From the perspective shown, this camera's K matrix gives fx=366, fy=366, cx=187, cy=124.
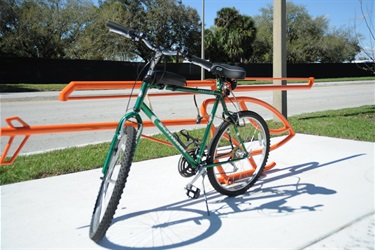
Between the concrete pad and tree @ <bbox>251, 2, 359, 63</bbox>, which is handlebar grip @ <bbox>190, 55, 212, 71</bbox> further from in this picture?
tree @ <bbox>251, 2, 359, 63</bbox>

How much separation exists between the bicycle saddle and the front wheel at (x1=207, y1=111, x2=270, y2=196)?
0.40 meters

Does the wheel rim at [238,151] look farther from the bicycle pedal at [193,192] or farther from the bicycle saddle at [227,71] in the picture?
the bicycle saddle at [227,71]

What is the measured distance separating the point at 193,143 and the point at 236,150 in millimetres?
492

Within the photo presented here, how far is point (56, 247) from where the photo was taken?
261 cm

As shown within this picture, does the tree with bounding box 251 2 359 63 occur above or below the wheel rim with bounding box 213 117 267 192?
above

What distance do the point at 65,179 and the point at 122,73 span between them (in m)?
22.9

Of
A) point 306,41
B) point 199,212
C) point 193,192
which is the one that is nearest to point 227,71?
point 193,192

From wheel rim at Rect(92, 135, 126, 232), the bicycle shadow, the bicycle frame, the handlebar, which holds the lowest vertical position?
the bicycle shadow

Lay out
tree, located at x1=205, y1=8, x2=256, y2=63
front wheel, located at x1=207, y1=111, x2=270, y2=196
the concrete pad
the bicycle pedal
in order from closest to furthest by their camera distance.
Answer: the concrete pad → the bicycle pedal → front wheel, located at x1=207, y1=111, x2=270, y2=196 → tree, located at x1=205, y1=8, x2=256, y2=63

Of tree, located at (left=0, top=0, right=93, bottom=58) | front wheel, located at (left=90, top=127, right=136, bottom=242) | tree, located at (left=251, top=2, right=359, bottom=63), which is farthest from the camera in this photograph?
tree, located at (left=251, top=2, right=359, bottom=63)

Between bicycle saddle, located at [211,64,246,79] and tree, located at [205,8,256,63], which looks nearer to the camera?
bicycle saddle, located at [211,64,246,79]

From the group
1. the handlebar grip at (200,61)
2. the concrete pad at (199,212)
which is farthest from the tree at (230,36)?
the handlebar grip at (200,61)

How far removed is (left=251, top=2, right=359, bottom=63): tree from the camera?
50.2 meters

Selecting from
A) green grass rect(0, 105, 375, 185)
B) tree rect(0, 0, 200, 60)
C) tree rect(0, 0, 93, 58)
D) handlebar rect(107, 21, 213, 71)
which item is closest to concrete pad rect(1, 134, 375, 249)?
green grass rect(0, 105, 375, 185)
